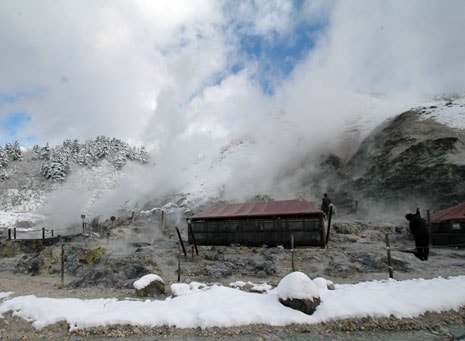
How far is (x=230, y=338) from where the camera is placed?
673cm

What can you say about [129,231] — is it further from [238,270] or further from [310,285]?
[310,285]

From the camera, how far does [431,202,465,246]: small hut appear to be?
60.5ft

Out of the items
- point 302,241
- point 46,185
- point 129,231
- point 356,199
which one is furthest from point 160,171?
point 46,185

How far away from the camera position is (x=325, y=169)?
131 feet

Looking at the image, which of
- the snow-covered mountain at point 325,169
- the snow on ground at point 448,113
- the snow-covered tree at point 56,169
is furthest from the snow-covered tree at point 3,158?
the snow on ground at point 448,113

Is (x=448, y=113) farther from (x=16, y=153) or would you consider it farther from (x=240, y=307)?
(x=16, y=153)

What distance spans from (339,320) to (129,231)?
25.3 m

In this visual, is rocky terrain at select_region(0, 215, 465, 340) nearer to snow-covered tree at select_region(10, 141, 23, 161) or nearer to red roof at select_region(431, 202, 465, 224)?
red roof at select_region(431, 202, 465, 224)

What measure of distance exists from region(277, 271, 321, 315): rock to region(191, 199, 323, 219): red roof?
10829 millimetres

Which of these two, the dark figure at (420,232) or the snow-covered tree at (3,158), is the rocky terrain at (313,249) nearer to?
the dark figure at (420,232)

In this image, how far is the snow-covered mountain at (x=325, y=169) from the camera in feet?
102

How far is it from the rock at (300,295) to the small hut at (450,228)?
627 inches

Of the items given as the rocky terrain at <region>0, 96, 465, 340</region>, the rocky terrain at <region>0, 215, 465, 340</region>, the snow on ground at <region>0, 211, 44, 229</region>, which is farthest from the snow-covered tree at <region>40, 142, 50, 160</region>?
the rocky terrain at <region>0, 215, 465, 340</region>

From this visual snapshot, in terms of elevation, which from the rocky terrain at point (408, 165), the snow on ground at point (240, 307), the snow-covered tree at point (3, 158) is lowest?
the snow on ground at point (240, 307)
